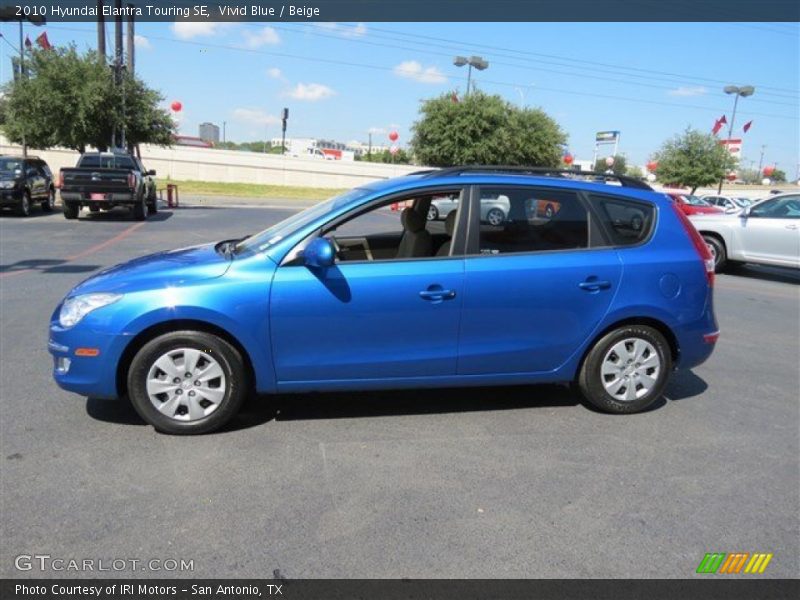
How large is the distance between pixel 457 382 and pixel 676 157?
43968 mm

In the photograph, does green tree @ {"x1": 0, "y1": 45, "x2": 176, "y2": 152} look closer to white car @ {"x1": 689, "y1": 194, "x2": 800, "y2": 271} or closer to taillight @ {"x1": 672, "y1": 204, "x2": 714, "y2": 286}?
white car @ {"x1": 689, "y1": 194, "x2": 800, "y2": 271}

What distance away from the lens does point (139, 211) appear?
19109 millimetres

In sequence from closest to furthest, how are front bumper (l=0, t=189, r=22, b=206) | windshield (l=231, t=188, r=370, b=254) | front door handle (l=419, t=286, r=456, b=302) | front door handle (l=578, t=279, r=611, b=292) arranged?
front door handle (l=419, t=286, r=456, b=302), windshield (l=231, t=188, r=370, b=254), front door handle (l=578, t=279, r=611, b=292), front bumper (l=0, t=189, r=22, b=206)

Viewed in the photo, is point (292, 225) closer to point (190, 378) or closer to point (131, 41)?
point (190, 378)

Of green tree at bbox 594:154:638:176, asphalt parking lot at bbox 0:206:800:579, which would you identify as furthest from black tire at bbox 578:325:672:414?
green tree at bbox 594:154:638:176

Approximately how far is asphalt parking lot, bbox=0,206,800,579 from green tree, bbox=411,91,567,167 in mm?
40775

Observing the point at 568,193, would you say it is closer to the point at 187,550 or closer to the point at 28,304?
the point at 187,550

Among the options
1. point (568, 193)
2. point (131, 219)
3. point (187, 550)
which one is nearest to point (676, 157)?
point (131, 219)

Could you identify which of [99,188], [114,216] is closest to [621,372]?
[99,188]

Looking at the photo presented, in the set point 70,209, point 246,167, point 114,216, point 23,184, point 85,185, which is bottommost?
point 114,216

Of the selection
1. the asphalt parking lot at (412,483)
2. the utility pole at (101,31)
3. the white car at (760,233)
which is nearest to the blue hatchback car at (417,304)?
the asphalt parking lot at (412,483)

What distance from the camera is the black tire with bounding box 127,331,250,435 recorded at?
3.96 meters

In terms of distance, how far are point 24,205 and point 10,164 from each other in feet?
4.59

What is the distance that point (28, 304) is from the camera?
747 centimetres
